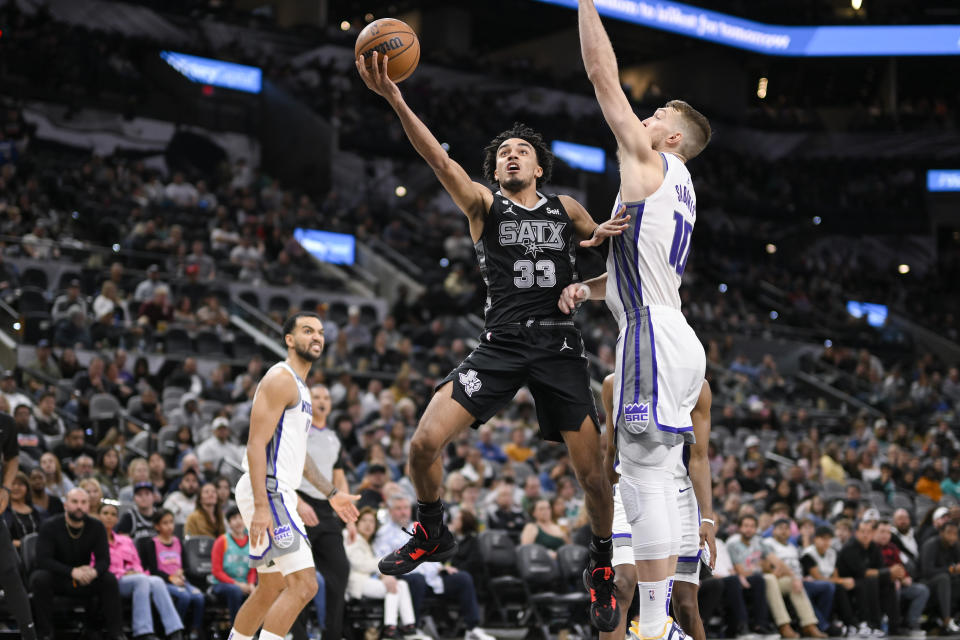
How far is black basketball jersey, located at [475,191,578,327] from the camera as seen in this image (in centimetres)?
555

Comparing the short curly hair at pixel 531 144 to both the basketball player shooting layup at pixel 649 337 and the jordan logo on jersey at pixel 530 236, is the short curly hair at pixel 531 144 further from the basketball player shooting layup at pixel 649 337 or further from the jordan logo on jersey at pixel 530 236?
the basketball player shooting layup at pixel 649 337

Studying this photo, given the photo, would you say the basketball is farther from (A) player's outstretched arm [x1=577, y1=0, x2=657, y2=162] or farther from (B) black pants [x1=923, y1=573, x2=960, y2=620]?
(B) black pants [x1=923, y1=573, x2=960, y2=620]

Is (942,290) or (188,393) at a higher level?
(942,290)

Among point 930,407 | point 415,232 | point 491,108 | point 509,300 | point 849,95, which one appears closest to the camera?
point 509,300

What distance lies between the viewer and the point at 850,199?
117 ft

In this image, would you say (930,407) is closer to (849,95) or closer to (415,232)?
(415,232)

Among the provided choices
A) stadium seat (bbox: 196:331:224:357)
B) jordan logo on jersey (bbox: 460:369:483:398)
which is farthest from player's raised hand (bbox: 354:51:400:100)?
stadium seat (bbox: 196:331:224:357)

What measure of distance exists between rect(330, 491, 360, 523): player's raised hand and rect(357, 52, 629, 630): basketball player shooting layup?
1554 millimetres

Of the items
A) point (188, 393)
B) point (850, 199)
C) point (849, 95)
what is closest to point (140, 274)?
point (188, 393)

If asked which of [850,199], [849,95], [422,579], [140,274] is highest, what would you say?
[849,95]

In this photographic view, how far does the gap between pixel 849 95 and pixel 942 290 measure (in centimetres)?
929

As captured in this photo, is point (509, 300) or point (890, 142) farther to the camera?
point (890, 142)

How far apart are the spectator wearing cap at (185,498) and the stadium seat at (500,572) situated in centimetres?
294

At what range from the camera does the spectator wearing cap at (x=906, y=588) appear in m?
13.3
